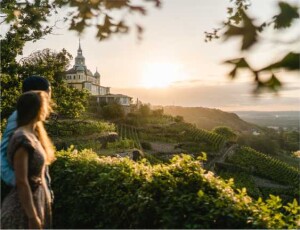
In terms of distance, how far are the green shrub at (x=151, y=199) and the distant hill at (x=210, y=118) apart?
108 meters

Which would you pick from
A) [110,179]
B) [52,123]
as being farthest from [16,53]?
[110,179]

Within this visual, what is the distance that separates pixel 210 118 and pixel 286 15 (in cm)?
15892

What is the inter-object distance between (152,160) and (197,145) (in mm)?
19904

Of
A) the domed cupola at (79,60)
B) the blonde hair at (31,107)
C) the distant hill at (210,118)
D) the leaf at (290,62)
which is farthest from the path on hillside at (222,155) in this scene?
the distant hill at (210,118)

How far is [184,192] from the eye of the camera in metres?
4.99

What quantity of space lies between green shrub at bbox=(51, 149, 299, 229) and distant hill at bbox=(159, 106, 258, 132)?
108 meters

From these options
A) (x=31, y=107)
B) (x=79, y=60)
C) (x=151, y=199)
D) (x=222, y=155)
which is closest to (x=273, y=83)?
(x=31, y=107)

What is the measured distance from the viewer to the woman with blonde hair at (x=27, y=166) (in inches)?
144

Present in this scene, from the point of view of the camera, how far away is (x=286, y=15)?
4.48 feet

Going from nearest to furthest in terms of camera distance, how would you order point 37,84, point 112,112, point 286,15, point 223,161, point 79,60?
point 286,15
point 37,84
point 223,161
point 112,112
point 79,60

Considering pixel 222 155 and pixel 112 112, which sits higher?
pixel 112 112

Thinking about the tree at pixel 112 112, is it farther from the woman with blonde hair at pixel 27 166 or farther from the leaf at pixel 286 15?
the leaf at pixel 286 15

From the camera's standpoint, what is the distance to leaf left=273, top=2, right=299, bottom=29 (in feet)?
4.42

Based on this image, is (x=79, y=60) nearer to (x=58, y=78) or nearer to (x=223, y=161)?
(x=223, y=161)
